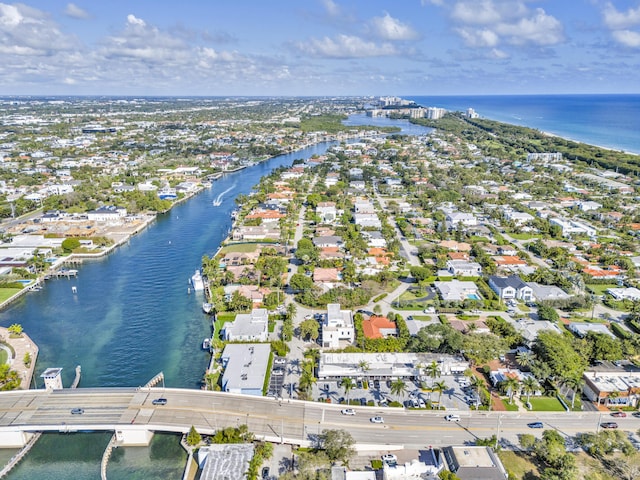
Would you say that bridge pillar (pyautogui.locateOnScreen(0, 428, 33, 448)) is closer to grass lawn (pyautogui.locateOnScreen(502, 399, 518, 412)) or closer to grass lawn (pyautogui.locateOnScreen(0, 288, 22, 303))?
grass lawn (pyautogui.locateOnScreen(0, 288, 22, 303))

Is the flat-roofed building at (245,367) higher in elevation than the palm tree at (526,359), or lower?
lower

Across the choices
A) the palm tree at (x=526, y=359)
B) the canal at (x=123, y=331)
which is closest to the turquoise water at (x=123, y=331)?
the canal at (x=123, y=331)

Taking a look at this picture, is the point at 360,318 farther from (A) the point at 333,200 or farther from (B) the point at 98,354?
(A) the point at 333,200

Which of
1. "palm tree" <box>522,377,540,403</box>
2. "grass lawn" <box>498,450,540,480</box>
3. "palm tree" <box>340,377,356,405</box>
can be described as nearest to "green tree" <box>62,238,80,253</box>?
"palm tree" <box>340,377,356,405</box>

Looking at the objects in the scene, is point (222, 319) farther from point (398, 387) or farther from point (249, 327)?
point (398, 387)

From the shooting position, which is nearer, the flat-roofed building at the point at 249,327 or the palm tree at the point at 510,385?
the palm tree at the point at 510,385

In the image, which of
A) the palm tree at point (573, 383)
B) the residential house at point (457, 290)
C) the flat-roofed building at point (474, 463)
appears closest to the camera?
the flat-roofed building at point (474, 463)

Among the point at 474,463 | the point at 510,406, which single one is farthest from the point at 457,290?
the point at 474,463

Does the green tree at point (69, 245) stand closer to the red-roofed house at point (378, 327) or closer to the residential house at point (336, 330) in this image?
the residential house at point (336, 330)
